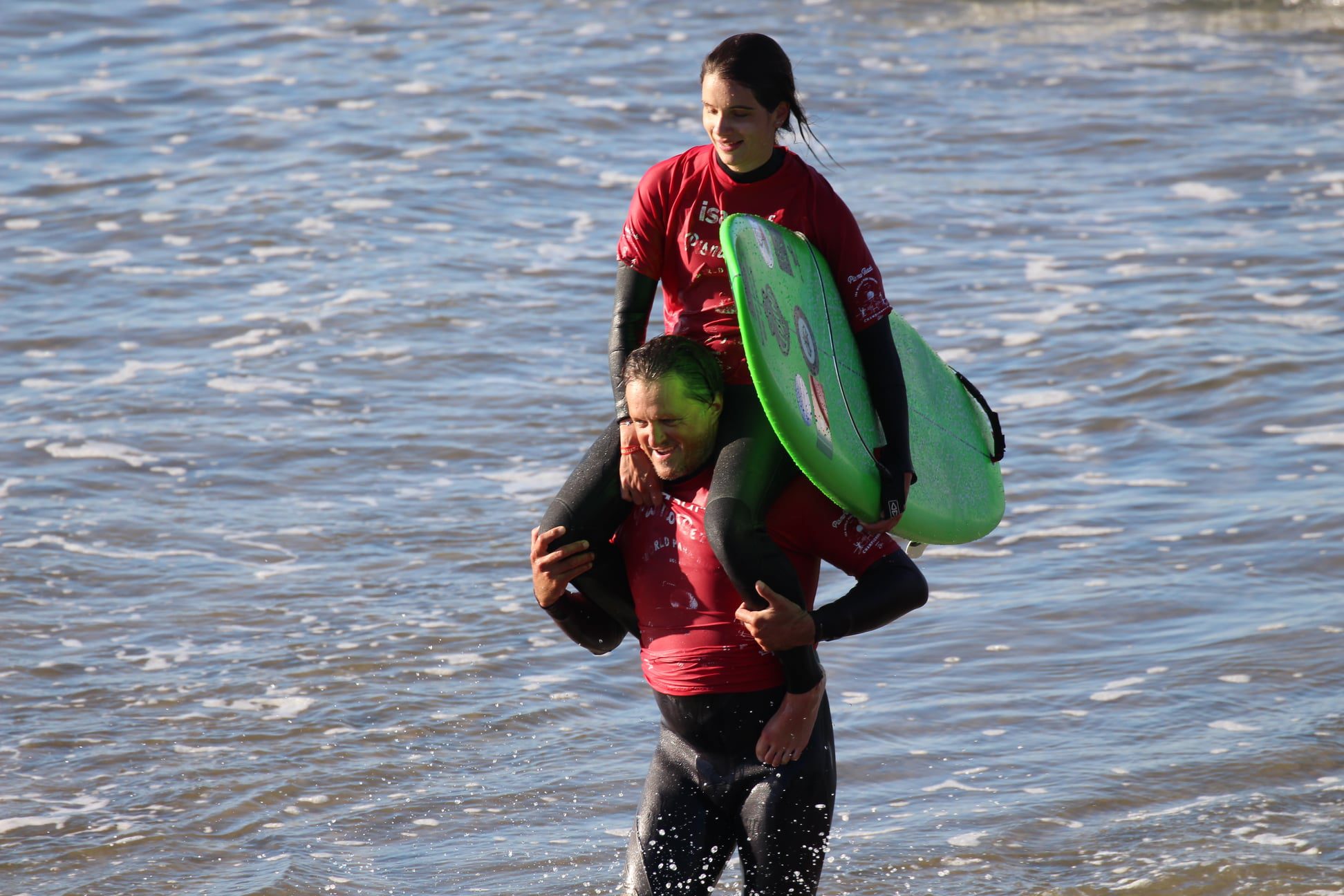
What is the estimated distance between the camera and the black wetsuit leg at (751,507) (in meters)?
3.14

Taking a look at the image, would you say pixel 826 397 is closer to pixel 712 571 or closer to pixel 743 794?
pixel 712 571

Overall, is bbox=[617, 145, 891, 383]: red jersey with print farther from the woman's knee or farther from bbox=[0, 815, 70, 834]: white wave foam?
bbox=[0, 815, 70, 834]: white wave foam

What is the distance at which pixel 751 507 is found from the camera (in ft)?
10.4

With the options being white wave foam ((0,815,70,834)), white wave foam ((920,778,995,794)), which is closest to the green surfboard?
white wave foam ((920,778,995,794))

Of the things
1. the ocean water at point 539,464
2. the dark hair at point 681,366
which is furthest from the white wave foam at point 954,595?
the dark hair at point 681,366

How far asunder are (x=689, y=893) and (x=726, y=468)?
3.13ft

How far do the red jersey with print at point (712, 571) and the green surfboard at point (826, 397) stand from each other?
88 millimetres

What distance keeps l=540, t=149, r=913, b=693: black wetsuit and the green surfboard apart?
0.07 metres

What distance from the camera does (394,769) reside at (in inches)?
201

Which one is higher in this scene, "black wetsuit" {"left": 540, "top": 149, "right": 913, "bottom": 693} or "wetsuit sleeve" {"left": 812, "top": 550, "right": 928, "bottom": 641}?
"black wetsuit" {"left": 540, "top": 149, "right": 913, "bottom": 693}

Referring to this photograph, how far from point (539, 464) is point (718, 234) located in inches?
169

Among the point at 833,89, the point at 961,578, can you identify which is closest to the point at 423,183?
the point at 833,89

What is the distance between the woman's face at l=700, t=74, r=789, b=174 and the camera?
326 cm

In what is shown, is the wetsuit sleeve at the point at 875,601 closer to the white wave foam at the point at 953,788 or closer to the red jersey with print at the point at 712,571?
the red jersey with print at the point at 712,571
